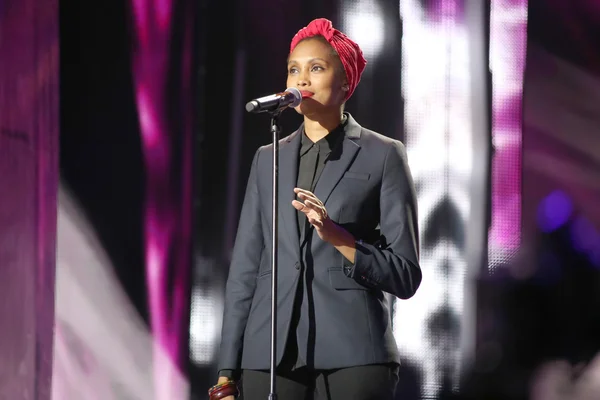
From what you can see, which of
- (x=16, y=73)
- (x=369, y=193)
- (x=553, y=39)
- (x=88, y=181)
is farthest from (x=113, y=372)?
(x=553, y=39)

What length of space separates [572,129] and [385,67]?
37.8 inches

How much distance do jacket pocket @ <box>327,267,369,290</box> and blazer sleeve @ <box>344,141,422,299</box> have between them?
0.04 meters

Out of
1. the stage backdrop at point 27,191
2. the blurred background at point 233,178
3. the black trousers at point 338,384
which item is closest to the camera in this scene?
the black trousers at point 338,384

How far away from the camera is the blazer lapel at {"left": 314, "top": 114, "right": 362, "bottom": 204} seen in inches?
99.5

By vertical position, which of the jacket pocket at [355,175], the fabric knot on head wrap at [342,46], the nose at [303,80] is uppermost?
the fabric knot on head wrap at [342,46]

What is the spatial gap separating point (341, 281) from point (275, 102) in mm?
531

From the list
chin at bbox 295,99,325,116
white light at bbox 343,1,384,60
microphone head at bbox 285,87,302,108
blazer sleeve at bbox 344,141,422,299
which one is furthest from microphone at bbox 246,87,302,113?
white light at bbox 343,1,384,60

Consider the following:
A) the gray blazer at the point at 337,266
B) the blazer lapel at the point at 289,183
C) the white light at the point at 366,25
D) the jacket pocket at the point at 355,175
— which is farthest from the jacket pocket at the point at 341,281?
the white light at the point at 366,25

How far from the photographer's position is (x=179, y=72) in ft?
12.8

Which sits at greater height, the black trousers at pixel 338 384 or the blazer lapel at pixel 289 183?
the blazer lapel at pixel 289 183

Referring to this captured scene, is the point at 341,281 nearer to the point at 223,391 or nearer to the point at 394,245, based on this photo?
the point at 394,245

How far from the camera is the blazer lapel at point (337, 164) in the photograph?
253cm

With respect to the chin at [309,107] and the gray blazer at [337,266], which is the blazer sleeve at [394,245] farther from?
the chin at [309,107]

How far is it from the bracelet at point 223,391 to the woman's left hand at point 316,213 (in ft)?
1.80
